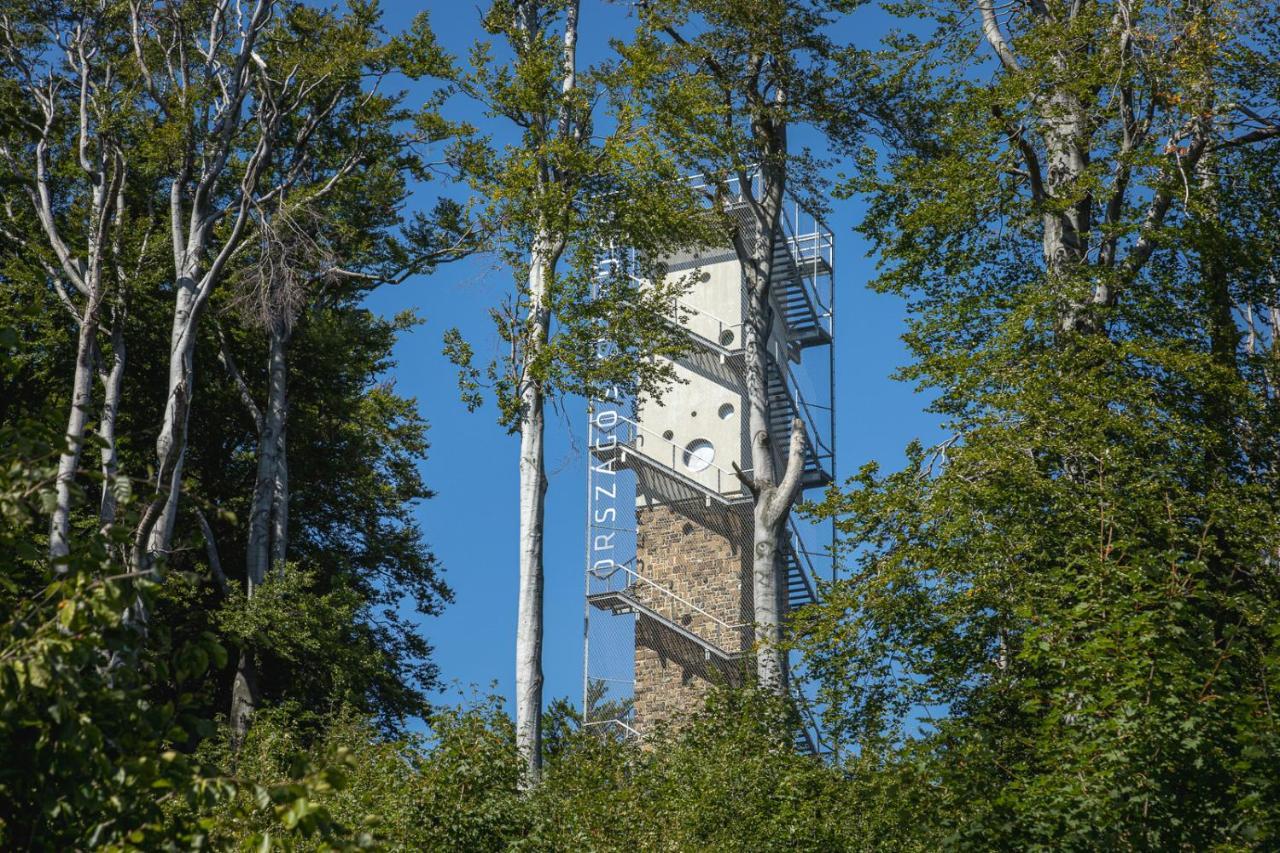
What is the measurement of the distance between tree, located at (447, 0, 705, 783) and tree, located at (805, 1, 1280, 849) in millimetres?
3027

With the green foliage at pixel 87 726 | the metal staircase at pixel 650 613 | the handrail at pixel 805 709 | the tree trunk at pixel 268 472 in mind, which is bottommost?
the green foliage at pixel 87 726

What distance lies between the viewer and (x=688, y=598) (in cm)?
3478

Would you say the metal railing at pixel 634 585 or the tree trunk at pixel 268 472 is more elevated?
the metal railing at pixel 634 585

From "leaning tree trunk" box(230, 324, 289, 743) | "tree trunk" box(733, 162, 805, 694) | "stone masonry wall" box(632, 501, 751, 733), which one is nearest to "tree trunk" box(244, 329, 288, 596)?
"leaning tree trunk" box(230, 324, 289, 743)

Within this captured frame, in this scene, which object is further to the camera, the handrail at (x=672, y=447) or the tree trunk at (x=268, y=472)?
the handrail at (x=672, y=447)

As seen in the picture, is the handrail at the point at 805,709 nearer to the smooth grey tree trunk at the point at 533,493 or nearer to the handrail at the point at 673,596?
the smooth grey tree trunk at the point at 533,493

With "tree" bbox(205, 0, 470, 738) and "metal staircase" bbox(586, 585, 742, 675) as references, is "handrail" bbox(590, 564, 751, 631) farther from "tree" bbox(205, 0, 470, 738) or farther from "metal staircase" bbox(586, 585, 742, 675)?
"tree" bbox(205, 0, 470, 738)

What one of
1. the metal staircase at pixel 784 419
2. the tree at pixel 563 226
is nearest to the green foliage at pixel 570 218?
the tree at pixel 563 226

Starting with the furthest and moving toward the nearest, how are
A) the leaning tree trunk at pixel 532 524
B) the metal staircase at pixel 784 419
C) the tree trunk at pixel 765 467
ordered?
the metal staircase at pixel 784 419, the tree trunk at pixel 765 467, the leaning tree trunk at pixel 532 524

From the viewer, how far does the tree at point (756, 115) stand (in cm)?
2241

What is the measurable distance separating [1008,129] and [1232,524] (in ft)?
22.3

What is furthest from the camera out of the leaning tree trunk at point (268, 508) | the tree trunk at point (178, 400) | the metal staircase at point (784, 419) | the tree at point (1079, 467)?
the metal staircase at point (784, 419)

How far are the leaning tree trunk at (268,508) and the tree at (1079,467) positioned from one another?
907cm

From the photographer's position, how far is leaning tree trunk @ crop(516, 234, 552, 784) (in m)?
17.8
